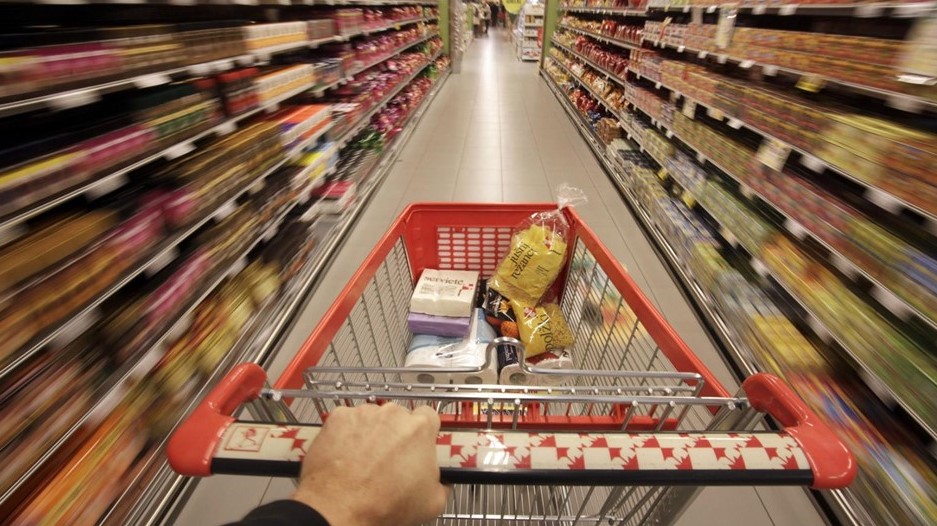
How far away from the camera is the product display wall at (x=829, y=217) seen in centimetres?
125

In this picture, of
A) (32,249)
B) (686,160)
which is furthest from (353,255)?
(686,160)

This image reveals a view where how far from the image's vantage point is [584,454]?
1.71 feet

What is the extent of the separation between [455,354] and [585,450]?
91 cm

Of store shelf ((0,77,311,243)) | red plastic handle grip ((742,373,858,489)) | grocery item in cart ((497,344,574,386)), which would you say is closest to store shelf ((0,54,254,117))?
store shelf ((0,77,311,243))

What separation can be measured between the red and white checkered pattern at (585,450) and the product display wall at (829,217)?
113cm

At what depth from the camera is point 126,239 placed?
4.18ft

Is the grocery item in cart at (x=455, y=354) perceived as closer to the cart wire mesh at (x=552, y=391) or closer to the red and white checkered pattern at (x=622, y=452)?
the cart wire mesh at (x=552, y=391)

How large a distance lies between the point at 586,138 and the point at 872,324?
4277mm

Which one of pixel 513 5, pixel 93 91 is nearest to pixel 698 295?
pixel 93 91

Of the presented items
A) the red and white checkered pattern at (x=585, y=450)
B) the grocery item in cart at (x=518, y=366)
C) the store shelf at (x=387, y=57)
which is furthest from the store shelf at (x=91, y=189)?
the store shelf at (x=387, y=57)

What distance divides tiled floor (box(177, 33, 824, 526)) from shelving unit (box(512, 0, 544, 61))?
4.98m

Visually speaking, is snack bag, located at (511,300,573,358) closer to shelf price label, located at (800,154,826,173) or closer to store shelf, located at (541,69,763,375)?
store shelf, located at (541,69,763,375)

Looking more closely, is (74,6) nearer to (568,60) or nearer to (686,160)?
(686,160)

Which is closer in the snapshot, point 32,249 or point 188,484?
point 32,249
